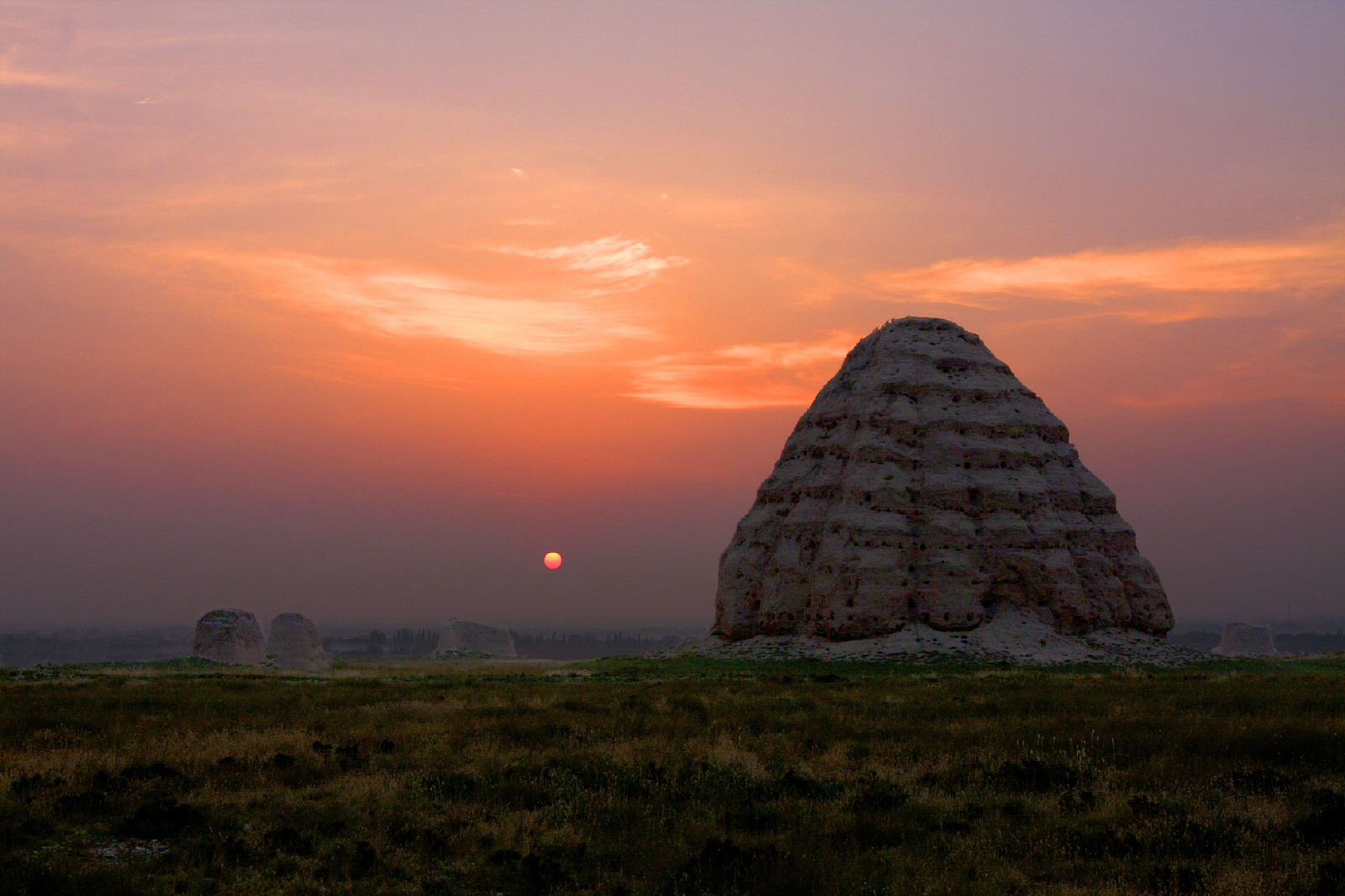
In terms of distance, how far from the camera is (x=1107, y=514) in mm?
60969

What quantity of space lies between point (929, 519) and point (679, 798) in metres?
43.0

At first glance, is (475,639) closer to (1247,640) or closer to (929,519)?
(929,519)

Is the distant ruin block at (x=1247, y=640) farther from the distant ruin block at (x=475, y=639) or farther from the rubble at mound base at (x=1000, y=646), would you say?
the distant ruin block at (x=475, y=639)

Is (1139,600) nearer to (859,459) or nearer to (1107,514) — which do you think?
(1107,514)

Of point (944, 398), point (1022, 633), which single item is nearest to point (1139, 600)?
point (1022, 633)

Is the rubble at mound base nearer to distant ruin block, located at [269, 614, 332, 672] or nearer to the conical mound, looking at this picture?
the conical mound

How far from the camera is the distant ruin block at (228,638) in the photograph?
60344 mm

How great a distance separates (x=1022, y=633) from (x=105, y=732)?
44.4 m

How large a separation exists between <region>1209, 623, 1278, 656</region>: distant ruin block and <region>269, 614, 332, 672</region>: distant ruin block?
72.1 meters

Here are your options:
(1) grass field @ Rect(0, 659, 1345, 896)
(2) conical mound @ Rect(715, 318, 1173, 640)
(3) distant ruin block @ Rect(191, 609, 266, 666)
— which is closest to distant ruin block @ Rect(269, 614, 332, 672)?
(3) distant ruin block @ Rect(191, 609, 266, 666)

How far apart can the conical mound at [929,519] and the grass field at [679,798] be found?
25981mm

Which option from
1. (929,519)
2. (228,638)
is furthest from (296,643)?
(929,519)

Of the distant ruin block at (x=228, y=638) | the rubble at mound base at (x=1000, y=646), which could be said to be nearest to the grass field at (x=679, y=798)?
the rubble at mound base at (x=1000, y=646)

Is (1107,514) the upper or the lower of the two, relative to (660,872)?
upper
